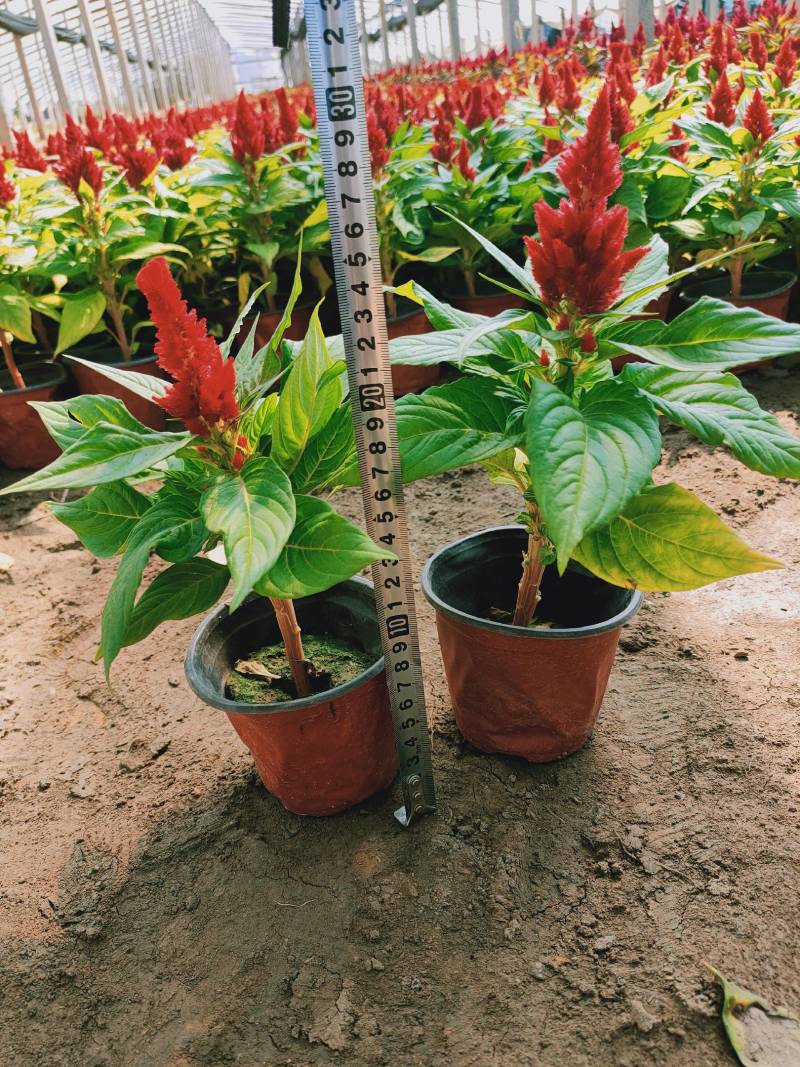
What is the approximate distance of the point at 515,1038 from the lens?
50.8 inches

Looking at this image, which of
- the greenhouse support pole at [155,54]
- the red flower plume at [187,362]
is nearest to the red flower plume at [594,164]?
the red flower plume at [187,362]

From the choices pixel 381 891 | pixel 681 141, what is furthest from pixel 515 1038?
pixel 681 141

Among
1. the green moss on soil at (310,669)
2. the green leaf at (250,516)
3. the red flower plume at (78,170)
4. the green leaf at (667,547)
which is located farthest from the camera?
the red flower plume at (78,170)

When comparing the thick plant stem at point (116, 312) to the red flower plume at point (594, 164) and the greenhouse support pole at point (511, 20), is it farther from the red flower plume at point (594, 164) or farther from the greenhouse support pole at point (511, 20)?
the greenhouse support pole at point (511, 20)

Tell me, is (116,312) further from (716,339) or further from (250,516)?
(716,339)

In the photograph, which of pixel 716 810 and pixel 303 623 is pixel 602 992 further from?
pixel 303 623

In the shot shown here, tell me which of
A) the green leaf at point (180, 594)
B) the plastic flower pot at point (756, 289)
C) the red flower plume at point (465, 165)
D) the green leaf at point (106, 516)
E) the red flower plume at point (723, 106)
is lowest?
the plastic flower pot at point (756, 289)

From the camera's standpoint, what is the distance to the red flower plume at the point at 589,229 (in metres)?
1.18

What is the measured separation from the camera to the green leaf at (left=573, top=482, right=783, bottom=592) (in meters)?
1.26

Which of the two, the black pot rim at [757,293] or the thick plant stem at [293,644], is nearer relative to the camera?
the thick plant stem at [293,644]

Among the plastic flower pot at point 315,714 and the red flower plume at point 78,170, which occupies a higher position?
the red flower plume at point 78,170

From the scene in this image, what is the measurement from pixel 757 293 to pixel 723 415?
3139mm

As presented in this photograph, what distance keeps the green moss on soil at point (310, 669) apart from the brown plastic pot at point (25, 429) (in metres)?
2.16

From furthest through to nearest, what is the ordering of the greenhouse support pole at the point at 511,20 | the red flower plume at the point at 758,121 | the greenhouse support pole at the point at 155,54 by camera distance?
the greenhouse support pole at the point at 155,54 → the greenhouse support pole at the point at 511,20 → the red flower plume at the point at 758,121
